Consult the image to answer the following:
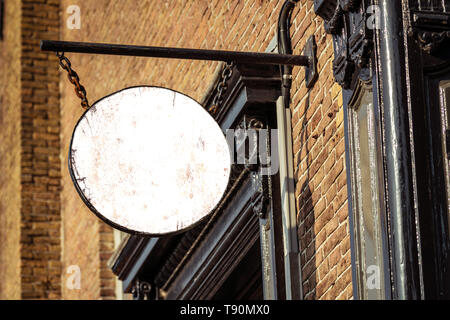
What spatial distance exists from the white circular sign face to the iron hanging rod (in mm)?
225

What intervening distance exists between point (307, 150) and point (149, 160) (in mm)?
979

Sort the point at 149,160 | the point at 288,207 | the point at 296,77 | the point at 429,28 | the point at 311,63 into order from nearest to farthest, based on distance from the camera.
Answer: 1. the point at 429,28
2. the point at 149,160
3. the point at 311,63
4. the point at 288,207
5. the point at 296,77

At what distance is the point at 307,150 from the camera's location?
6770 mm

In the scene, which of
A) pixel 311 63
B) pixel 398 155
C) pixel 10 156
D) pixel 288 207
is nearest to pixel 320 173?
pixel 288 207

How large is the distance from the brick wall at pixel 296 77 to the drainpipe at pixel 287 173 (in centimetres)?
6

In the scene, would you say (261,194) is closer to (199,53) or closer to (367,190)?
(199,53)

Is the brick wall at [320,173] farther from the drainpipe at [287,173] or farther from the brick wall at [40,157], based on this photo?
the brick wall at [40,157]

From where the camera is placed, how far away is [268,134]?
728 cm

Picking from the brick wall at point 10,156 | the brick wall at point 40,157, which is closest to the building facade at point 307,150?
the brick wall at point 40,157

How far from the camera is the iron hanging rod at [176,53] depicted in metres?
6.31

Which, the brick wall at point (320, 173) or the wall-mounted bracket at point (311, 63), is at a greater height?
the wall-mounted bracket at point (311, 63)

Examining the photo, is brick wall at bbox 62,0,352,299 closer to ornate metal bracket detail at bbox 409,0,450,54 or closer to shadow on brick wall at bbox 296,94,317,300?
shadow on brick wall at bbox 296,94,317,300
